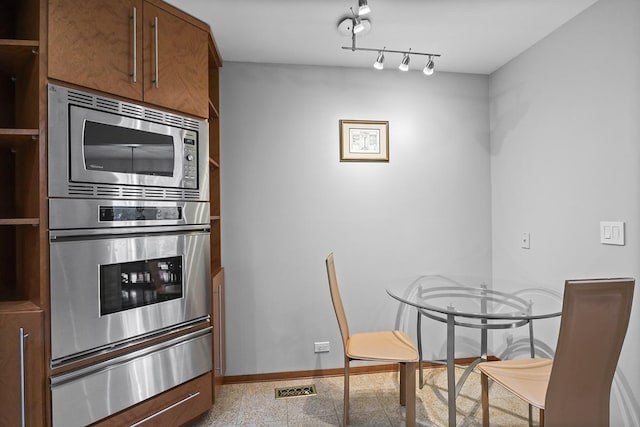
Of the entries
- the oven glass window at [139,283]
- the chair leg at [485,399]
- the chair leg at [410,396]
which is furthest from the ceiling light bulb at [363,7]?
the chair leg at [485,399]

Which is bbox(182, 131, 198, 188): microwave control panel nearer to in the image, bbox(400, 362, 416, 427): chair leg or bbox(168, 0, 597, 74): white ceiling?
bbox(168, 0, 597, 74): white ceiling

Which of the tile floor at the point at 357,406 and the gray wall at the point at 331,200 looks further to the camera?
the gray wall at the point at 331,200

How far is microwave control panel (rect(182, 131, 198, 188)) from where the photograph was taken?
2043mm

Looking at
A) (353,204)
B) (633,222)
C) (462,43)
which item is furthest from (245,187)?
(633,222)

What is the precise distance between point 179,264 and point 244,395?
3.92ft

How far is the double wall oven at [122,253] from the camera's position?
1.56m

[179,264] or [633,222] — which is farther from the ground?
[633,222]

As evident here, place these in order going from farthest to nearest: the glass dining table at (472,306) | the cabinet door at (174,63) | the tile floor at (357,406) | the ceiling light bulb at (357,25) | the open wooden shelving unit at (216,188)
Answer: the open wooden shelving unit at (216,188), the tile floor at (357,406), the ceiling light bulb at (357,25), the cabinet door at (174,63), the glass dining table at (472,306)

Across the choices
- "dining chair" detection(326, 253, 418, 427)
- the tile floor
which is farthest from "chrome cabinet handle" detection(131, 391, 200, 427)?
"dining chair" detection(326, 253, 418, 427)

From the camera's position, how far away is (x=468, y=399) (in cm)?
244

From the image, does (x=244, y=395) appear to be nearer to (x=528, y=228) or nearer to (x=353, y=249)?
(x=353, y=249)

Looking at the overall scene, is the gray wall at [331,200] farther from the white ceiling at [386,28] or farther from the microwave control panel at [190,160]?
the microwave control panel at [190,160]

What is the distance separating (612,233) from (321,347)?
209 cm

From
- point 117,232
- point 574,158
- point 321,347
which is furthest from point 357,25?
point 321,347
